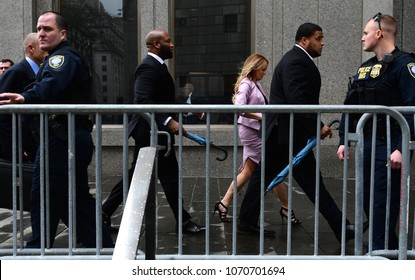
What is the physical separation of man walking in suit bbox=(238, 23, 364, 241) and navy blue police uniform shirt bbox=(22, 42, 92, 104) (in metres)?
1.58

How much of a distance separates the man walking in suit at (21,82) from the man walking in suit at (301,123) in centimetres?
198

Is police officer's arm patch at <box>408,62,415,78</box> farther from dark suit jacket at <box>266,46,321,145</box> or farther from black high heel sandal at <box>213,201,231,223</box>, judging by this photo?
black high heel sandal at <box>213,201,231,223</box>

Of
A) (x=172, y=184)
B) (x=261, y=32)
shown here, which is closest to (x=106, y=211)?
(x=172, y=184)

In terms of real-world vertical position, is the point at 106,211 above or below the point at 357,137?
below

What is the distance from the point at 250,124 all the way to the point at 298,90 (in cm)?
99

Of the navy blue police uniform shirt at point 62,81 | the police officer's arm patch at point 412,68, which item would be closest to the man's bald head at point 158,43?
the navy blue police uniform shirt at point 62,81

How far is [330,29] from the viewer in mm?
9180

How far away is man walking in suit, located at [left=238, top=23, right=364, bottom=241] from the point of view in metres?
4.68

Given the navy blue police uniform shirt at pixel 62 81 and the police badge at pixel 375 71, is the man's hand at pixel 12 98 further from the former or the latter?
the police badge at pixel 375 71

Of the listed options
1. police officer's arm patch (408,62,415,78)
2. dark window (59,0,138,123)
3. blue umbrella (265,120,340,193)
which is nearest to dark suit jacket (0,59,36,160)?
blue umbrella (265,120,340,193)

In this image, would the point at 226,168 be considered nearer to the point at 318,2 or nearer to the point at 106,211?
the point at 318,2

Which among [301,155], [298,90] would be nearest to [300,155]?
[301,155]
